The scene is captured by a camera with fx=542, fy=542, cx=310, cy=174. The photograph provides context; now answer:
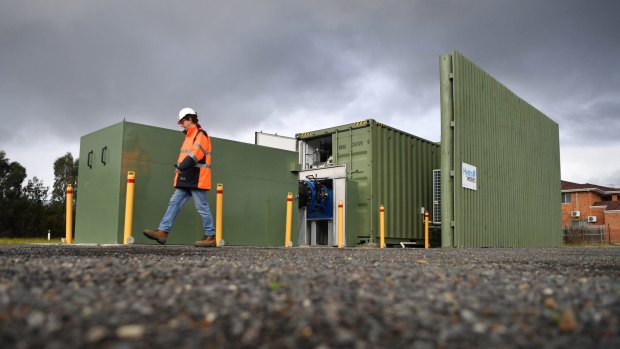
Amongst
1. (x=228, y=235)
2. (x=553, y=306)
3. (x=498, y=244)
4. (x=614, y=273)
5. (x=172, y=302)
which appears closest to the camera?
(x=172, y=302)

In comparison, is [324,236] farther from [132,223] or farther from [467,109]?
[132,223]

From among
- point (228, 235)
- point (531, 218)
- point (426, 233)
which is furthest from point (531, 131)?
point (228, 235)

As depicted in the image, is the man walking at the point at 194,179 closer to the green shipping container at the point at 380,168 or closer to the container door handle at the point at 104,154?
the container door handle at the point at 104,154

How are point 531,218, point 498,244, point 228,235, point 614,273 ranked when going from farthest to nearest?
1. point 531,218
2. point 498,244
3. point 228,235
4. point 614,273

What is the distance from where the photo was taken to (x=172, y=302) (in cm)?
237

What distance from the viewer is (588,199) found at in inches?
1639

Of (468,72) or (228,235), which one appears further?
(468,72)

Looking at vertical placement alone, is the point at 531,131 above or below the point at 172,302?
above

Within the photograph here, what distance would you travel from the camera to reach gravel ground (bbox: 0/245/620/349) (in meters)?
1.91

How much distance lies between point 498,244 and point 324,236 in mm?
4787

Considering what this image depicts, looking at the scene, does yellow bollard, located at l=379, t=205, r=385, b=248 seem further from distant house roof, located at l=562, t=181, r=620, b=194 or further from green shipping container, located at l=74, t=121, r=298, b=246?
distant house roof, located at l=562, t=181, r=620, b=194

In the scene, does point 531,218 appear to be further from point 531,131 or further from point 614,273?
point 614,273

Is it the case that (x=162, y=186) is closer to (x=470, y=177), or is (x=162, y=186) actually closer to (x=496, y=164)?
(x=470, y=177)

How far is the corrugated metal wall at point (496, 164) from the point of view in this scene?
12.3m
